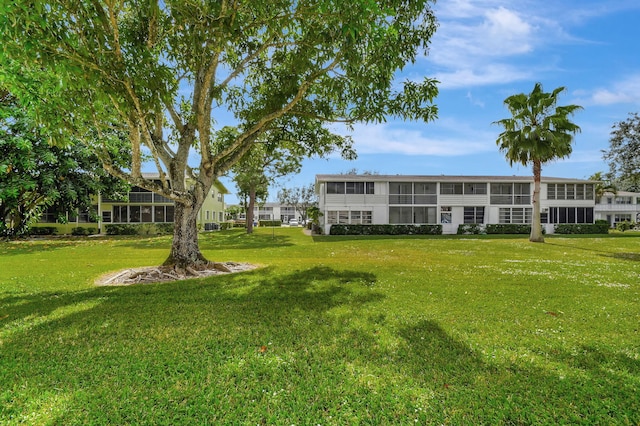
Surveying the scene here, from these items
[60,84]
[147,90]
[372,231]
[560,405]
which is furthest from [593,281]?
[372,231]

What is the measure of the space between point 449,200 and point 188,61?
102 ft

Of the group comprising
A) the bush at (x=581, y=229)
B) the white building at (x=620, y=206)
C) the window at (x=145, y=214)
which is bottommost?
the bush at (x=581, y=229)

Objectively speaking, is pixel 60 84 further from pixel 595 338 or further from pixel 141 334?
pixel 595 338

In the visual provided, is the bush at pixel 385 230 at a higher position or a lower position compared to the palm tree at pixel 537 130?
lower

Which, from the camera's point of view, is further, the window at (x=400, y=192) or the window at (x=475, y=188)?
the window at (x=475, y=188)

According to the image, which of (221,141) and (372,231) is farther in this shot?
(372,231)

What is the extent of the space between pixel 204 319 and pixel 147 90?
5.30 meters

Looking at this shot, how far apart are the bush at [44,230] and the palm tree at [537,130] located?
43.2 m

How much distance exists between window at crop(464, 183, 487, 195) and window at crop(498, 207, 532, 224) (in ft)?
9.34

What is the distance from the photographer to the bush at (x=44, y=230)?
33000 mm

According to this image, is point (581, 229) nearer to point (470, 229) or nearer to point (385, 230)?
point (470, 229)

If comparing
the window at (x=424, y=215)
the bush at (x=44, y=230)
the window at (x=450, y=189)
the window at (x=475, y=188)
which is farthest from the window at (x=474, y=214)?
the bush at (x=44, y=230)

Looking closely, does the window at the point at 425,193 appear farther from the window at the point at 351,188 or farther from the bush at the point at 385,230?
the window at the point at 351,188

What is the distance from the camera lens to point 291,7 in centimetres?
777
